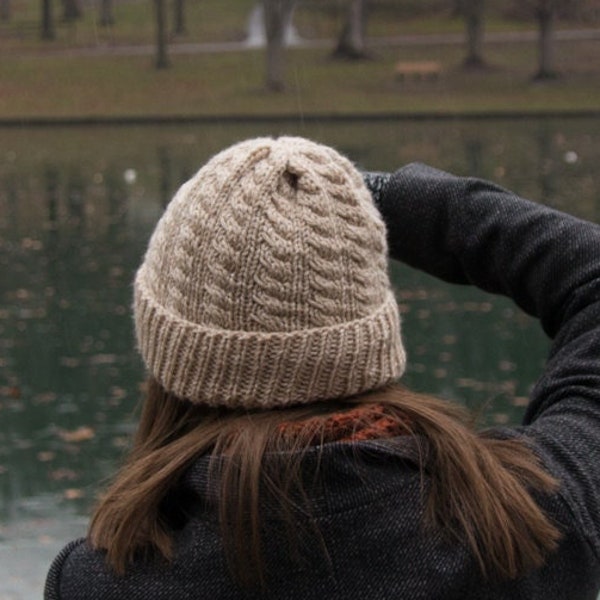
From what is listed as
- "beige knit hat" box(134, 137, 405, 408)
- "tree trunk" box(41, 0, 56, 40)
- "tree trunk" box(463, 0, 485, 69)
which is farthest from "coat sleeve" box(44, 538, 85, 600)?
"tree trunk" box(41, 0, 56, 40)

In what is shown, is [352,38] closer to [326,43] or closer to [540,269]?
[326,43]

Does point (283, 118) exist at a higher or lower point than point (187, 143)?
lower

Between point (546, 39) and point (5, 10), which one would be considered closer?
point (546, 39)

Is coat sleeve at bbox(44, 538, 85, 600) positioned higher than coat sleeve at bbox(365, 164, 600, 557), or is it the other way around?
coat sleeve at bbox(365, 164, 600, 557)

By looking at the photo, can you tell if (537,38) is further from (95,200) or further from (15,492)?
(15,492)

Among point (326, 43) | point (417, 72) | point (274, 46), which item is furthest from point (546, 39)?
point (326, 43)

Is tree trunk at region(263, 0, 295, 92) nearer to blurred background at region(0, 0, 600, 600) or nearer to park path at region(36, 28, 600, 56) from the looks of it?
blurred background at region(0, 0, 600, 600)

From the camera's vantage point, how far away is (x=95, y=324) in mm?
10906

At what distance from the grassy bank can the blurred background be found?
108 mm

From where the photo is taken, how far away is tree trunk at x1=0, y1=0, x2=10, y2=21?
5009 cm

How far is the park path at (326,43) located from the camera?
4200 cm

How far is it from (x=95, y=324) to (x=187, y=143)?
16.0 m

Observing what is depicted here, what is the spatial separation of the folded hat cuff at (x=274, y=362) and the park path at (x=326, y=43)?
4072cm

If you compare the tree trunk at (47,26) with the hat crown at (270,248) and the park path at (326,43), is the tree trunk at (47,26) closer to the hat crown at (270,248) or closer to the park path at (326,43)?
the park path at (326,43)
